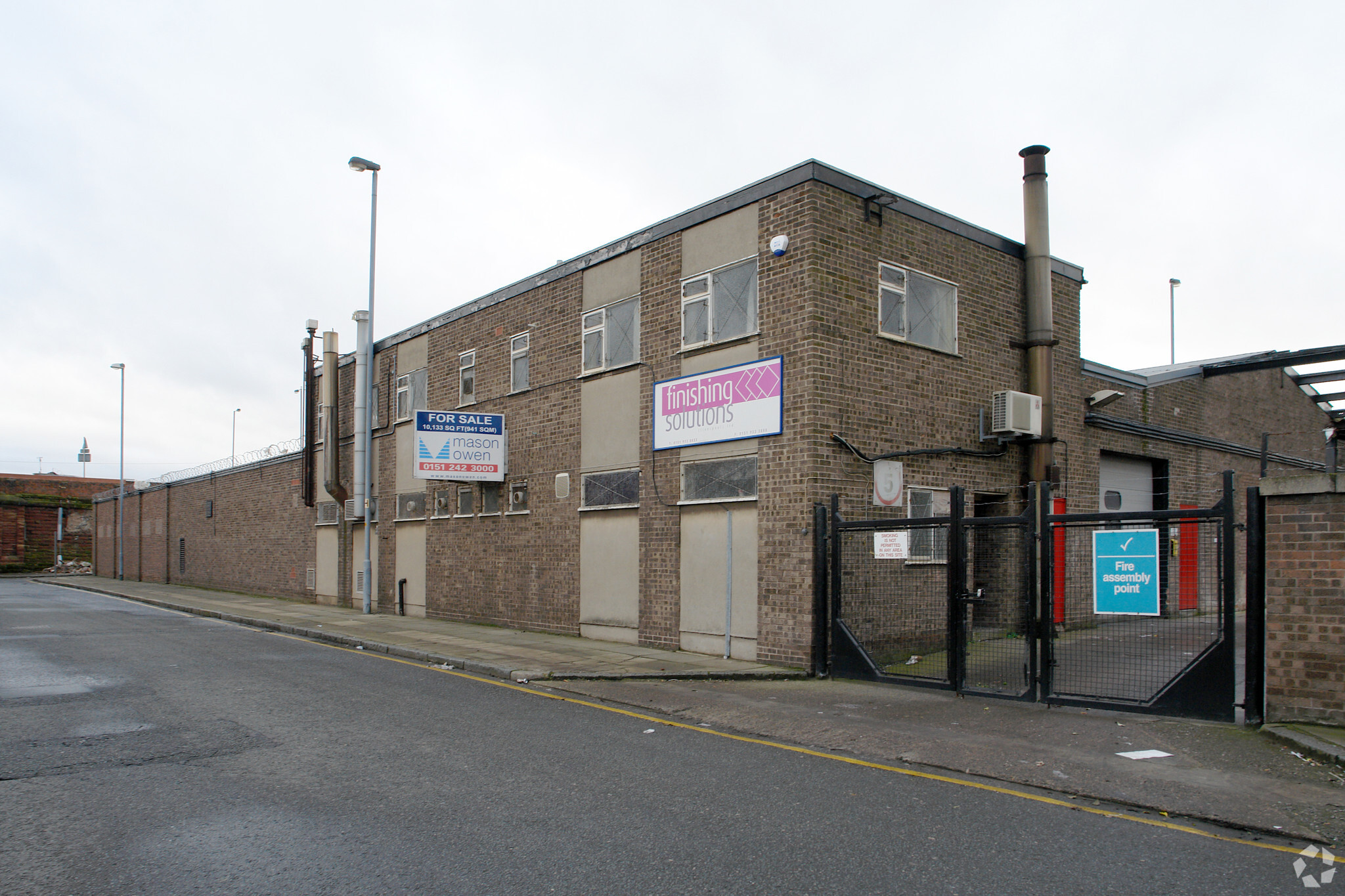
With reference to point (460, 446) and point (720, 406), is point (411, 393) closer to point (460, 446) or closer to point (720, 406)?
point (460, 446)

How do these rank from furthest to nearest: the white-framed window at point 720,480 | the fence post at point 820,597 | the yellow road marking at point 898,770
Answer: the white-framed window at point 720,480, the fence post at point 820,597, the yellow road marking at point 898,770

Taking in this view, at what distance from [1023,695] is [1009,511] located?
6.41 meters

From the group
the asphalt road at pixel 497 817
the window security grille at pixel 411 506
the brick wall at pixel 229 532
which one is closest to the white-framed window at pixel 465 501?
the window security grille at pixel 411 506

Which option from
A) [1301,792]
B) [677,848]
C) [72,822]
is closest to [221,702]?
[72,822]

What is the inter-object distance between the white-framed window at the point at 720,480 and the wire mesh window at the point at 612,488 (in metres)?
1.34

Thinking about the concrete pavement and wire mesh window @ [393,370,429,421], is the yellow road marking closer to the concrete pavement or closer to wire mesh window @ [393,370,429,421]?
the concrete pavement

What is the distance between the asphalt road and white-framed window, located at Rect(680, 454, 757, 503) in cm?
492

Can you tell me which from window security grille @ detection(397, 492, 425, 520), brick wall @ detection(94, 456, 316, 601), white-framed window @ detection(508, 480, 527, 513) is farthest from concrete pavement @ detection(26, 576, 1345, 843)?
brick wall @ detection(94, 456, 316, 601)

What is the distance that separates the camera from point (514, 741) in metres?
8.18

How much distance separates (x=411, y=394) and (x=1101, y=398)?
1613 centimetres

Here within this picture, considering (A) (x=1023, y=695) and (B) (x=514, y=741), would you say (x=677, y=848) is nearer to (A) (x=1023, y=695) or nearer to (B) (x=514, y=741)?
(B) (x=514, y=741)

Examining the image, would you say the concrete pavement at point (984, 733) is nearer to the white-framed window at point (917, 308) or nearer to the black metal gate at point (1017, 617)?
the black metal gate at point (1017, 617)

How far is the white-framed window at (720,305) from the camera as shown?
1402cm

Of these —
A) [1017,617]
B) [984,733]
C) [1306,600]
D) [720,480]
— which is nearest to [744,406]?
[720,480]
